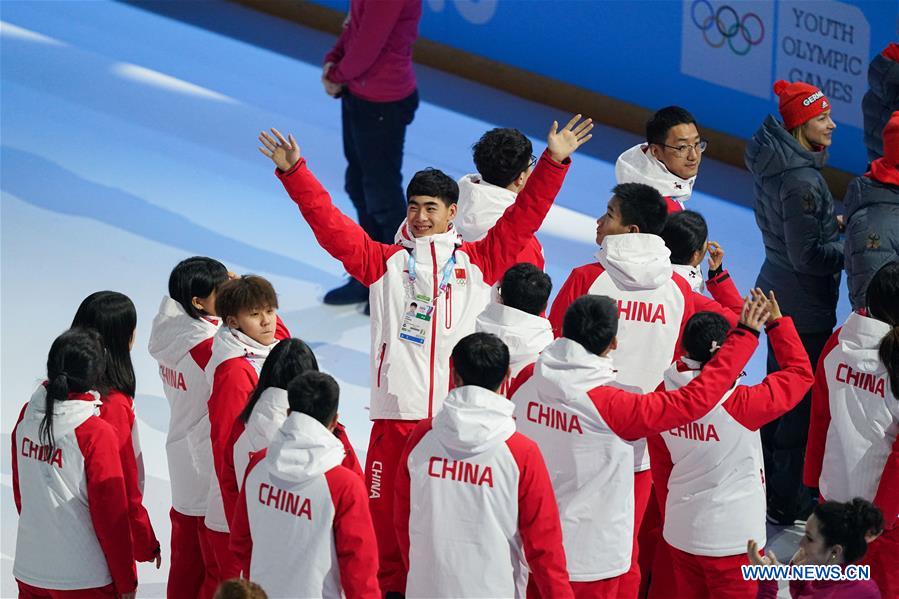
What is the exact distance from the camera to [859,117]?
29.1ft

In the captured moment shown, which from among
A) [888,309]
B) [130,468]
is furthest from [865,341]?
[130,468]

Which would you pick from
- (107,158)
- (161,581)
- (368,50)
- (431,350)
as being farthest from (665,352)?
(107,158)

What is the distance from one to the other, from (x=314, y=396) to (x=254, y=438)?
44cm

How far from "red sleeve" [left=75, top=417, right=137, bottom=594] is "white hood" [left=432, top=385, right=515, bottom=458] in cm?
108

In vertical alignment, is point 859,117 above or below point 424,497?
above

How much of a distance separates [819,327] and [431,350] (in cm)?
194

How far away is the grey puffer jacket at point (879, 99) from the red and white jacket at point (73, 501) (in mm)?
4220

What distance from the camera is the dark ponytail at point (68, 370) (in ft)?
13.1

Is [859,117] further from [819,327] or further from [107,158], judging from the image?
[107,158]

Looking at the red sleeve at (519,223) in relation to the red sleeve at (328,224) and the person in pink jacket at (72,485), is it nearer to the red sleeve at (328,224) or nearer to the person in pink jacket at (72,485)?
the red sleeve at (328,224)

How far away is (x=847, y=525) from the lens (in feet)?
12.7

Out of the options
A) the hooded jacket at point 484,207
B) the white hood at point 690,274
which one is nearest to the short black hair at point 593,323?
the white hood at point 690,274

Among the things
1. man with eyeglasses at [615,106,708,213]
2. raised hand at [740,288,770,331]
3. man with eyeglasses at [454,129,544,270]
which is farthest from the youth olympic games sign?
raised hand at [740,288,770,331]

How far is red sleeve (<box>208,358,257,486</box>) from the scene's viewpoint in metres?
4.11
